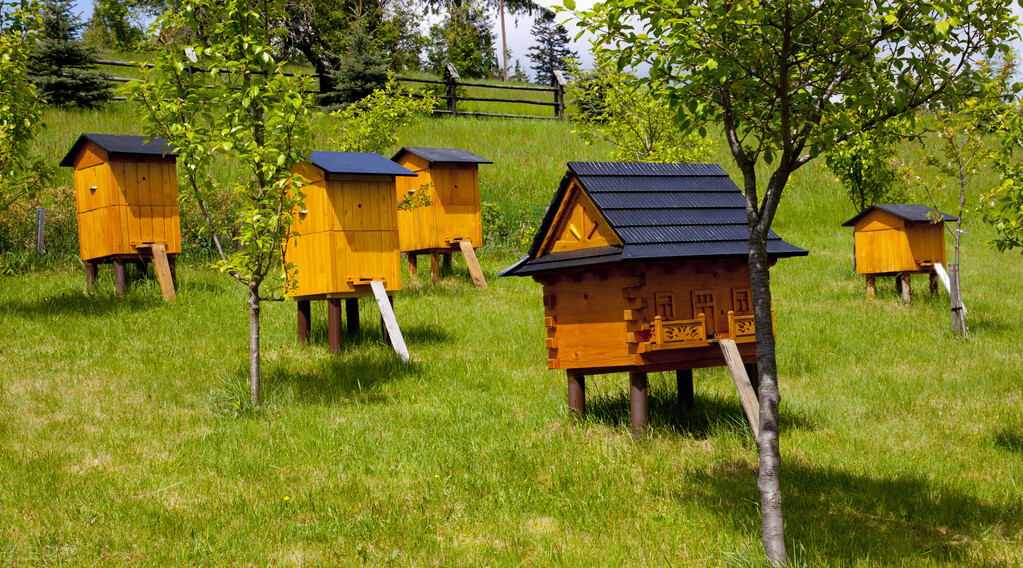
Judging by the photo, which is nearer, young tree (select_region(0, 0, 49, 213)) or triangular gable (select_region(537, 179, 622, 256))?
triangular gable (select_region(537, 179, 622, 256))

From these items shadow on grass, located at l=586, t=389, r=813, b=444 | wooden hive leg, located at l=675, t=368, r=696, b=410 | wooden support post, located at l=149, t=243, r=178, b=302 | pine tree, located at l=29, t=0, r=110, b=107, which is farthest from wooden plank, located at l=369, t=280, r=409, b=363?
pine tree, located at l=29, t=0, r=110, b=107

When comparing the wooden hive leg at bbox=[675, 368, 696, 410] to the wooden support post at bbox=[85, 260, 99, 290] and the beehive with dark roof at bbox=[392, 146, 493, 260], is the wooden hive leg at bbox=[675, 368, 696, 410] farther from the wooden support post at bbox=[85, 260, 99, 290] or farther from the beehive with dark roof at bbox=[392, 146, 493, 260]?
the wooden support post at bbox=[85, 260, 99, 290]

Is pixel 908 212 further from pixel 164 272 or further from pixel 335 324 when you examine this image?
pixel 164 272

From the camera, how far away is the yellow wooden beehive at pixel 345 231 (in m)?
11.0

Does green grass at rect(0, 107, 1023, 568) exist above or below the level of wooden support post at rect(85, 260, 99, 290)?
below

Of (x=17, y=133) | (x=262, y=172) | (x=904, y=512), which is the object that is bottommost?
(x=904, y=512)

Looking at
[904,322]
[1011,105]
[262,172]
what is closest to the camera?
[262,172]

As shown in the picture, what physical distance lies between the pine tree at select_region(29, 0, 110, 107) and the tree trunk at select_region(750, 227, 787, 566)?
26733mm

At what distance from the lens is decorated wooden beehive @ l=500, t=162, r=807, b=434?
23.3 ft

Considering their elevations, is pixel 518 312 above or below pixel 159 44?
below

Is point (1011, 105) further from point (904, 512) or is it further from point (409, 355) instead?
point (409, 355)

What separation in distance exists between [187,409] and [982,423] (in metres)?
8.56

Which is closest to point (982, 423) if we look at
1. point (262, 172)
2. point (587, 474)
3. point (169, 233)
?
point (587, 474)

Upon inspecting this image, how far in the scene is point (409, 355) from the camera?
11.1 metres
